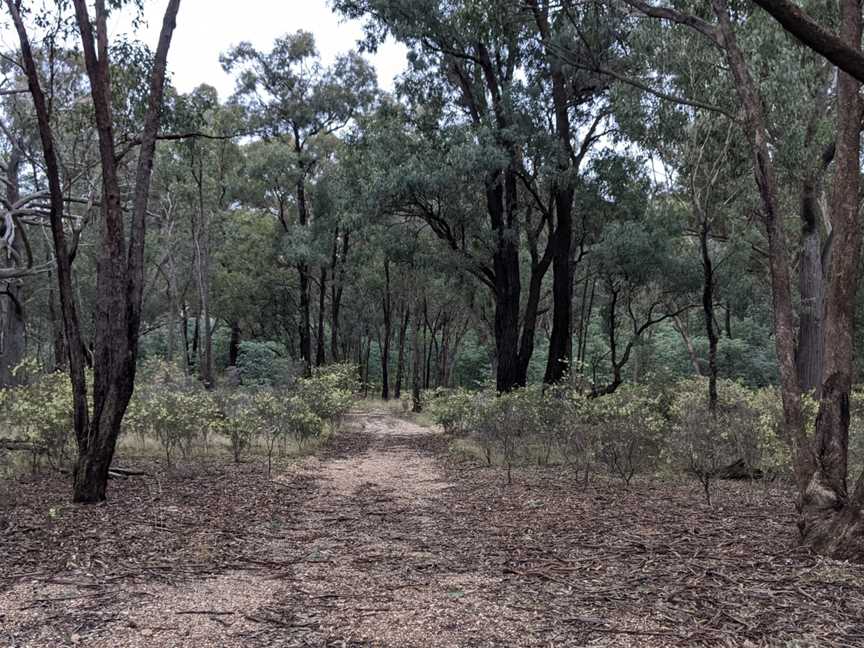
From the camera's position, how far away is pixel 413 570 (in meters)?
4.53

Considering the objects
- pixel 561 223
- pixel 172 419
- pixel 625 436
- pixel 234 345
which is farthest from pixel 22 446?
pixel 234 345

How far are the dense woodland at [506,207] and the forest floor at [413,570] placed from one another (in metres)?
0.67

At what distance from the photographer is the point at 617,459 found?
810 centimetres

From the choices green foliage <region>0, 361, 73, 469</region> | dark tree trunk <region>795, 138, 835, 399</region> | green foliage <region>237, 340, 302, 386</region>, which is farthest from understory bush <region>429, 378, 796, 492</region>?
green foliage <region>237, 340, 302, 386</region>

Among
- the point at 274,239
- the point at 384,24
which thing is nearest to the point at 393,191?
the point at 384,24

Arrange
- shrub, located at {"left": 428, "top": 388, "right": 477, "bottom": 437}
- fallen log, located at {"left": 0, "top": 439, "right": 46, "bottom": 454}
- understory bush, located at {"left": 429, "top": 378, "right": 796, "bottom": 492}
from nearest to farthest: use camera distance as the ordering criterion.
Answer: understory bush, located at {"left": 429, "top": 378, "right": 796, "bottom": 492} < fallen log, located at {"left": 0, "top": 439, "right": 46, "bottom": 454} < shrub, located at {"left": 428, "top": 388, "right": 477, "bottom": 437}

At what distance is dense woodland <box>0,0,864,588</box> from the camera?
5.82 metres

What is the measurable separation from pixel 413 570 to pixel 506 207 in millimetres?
11726

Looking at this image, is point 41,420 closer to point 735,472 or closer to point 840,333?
point 840,333

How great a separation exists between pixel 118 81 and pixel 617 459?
8736 mm

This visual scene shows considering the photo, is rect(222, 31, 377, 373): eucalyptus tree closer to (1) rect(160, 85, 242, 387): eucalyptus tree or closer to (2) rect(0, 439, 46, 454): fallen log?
(1) rect(160, 85, 242, 387): eucalyptus tree

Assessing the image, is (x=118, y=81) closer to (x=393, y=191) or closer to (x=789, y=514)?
(x=393, y=191)

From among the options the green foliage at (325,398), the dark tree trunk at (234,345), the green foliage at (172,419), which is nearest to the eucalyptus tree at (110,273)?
the green foliage at (172,419)

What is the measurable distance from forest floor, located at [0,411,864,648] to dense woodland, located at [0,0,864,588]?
0.67 metres
